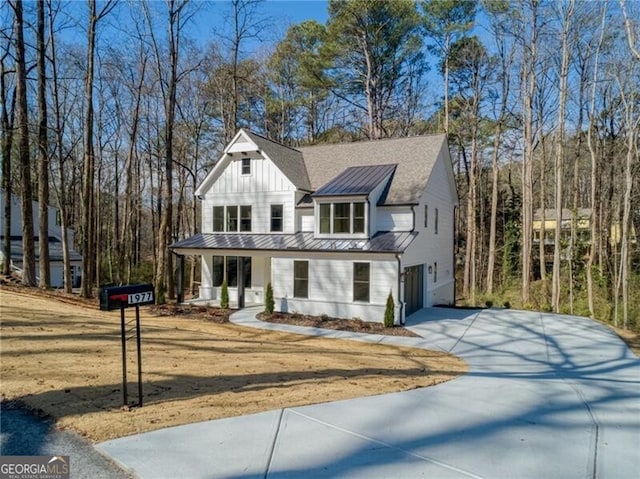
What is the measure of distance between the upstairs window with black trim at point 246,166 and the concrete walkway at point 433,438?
13.5m

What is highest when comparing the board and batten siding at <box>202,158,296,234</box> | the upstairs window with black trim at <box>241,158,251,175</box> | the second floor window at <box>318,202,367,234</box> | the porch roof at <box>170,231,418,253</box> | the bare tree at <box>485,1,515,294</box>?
the bare tree at <box>485,1,515,294</box>

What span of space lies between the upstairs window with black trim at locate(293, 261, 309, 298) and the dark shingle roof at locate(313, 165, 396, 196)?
9.53 feet

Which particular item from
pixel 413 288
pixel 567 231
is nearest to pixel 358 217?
pixel 413 288

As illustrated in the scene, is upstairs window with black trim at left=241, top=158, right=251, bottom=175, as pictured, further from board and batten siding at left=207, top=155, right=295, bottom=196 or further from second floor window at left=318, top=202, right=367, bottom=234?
second floor window at left=318, top=202, right=367, bottom=234

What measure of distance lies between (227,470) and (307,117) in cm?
2610

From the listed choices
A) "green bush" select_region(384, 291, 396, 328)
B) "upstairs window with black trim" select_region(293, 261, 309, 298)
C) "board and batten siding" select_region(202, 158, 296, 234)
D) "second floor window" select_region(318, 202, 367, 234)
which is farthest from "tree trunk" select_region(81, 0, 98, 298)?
"green bush" select_region(384, 291, 396, 328)

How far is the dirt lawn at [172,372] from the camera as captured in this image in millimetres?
4957

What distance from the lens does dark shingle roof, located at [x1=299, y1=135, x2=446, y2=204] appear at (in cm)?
1559

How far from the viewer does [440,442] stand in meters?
4.54

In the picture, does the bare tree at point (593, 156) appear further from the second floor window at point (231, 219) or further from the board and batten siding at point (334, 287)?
the second floor window at point (231, 219)

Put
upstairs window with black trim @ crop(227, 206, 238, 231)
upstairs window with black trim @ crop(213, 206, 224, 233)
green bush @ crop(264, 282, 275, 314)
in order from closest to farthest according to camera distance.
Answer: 1. green bush @ crop(264, 282, 275, 314)
2. upstairs window with black trim @ crop(227, 206, 238, 231)
3. upstairs window with black trim @ crop(213, 206, 224, 233)

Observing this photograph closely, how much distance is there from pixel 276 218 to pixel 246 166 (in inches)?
117

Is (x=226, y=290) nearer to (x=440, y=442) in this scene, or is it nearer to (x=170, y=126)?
(x=170, y=126)

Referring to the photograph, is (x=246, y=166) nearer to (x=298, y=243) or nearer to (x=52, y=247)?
(x=298, y=243)
